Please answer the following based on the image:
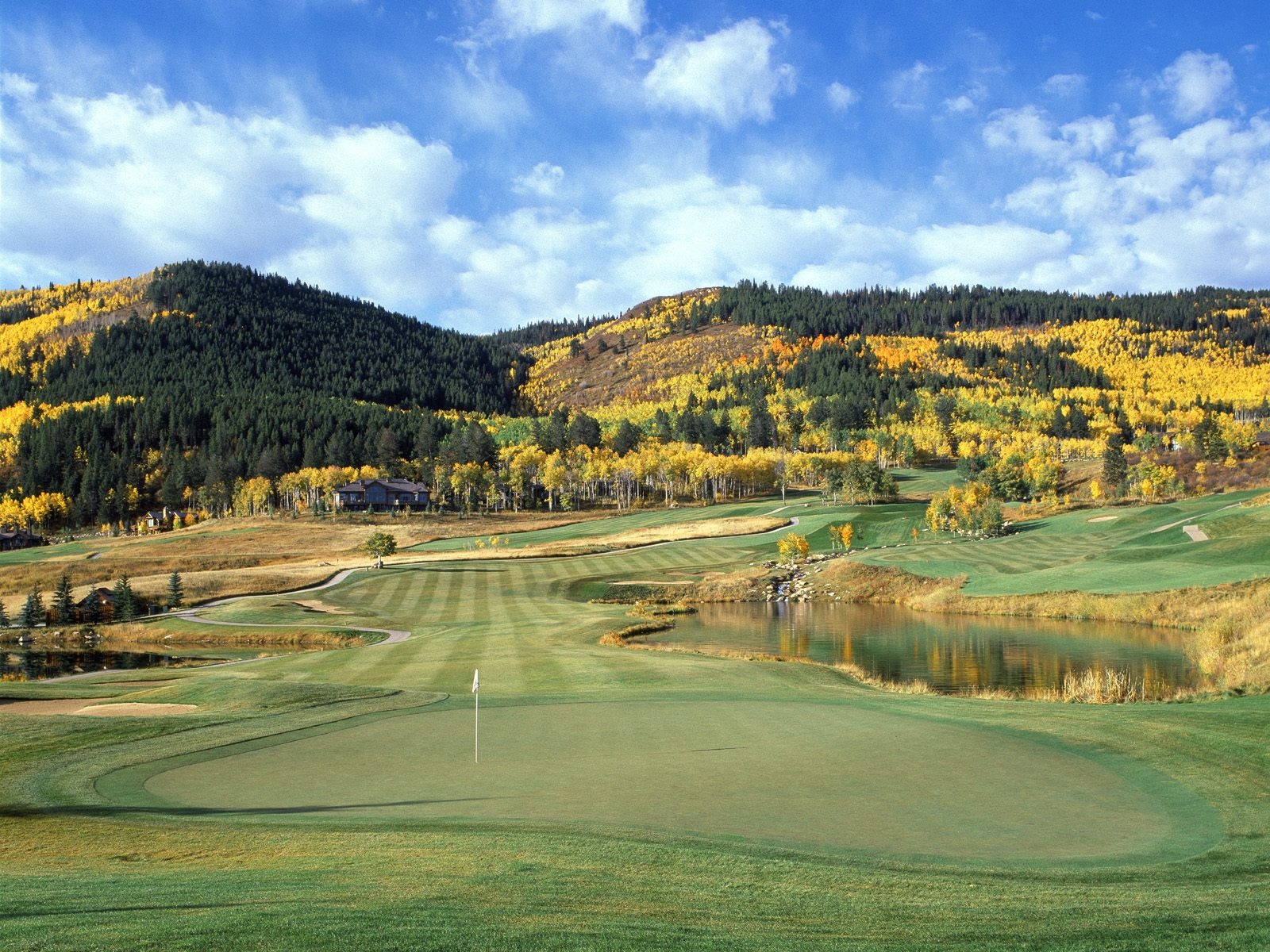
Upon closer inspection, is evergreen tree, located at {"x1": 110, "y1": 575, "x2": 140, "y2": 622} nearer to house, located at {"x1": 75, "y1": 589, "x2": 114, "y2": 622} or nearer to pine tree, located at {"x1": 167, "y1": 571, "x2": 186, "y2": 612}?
house, located at {"x1": 75, "y1": 589, "x2": 114, "y2": 622}

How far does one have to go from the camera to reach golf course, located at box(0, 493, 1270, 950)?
902 centimetres

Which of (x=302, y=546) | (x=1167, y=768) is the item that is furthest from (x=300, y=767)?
(x=302, y=546)

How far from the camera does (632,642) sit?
4734 centimetres

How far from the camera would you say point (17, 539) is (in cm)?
14275

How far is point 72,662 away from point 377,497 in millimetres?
106512

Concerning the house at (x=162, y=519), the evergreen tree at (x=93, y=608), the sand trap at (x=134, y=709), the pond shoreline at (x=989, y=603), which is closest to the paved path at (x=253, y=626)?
the evergreen tree at (x=93, y=608)

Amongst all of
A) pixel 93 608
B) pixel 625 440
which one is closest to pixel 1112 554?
pixel 93 608

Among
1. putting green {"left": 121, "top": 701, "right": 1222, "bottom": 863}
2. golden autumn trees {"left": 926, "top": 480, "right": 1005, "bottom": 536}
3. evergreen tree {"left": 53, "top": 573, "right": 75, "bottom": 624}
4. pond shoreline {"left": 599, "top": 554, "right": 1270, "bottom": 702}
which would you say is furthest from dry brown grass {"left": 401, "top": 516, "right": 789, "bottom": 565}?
putting green {"left": 121, "top": 701, "right": 1222, "bottom": 863}

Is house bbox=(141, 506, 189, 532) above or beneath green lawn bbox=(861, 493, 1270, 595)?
above

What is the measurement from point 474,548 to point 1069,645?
7433cm

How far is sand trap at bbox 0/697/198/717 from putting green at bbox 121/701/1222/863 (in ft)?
27.5

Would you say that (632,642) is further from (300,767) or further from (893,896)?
(893,896)

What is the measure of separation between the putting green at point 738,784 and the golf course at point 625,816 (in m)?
0.08

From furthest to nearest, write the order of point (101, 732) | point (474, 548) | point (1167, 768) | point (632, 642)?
point (474, 548), point (632, 642), point (101, 732), point (1167, 768)
